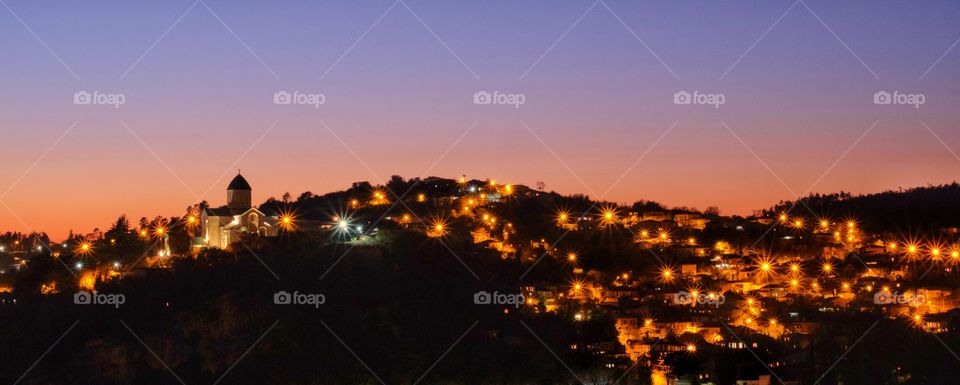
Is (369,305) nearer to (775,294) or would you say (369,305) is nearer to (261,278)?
(261,278)

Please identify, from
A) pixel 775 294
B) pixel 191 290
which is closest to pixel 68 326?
pixel 191 290

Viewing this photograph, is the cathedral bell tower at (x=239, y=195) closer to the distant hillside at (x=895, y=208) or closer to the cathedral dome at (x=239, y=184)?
the cathedral dome at (x=239, y=184)

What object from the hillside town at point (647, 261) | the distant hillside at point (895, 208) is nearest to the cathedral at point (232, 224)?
the hillside town at point (647, 261)

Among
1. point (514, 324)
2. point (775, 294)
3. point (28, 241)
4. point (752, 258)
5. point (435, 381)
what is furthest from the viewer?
point (28, 241)

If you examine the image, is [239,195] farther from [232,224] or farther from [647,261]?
[647,261]

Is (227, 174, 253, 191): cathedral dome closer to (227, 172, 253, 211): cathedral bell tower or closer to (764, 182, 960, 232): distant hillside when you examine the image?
(227, 172, 253, 211): cathedral bell tower
